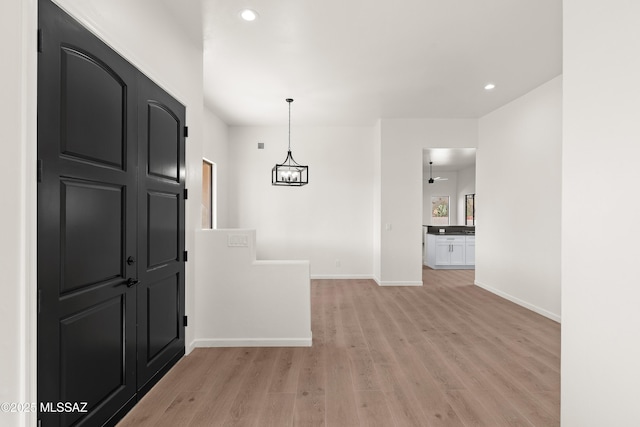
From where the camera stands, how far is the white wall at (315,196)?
21.1 ft

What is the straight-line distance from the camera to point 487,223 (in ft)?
18.4

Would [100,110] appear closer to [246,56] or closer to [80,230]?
[80,230]

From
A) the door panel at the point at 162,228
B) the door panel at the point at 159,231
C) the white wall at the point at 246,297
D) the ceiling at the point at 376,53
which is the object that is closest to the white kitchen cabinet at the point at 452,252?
the ceiling at the point at 376,53

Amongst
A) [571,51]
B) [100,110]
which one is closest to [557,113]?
[571,51]

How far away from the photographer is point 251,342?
314cm

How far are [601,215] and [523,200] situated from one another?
12.5ft

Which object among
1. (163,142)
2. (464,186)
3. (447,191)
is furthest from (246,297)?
(447,191)

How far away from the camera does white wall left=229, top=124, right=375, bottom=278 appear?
21.1 ft

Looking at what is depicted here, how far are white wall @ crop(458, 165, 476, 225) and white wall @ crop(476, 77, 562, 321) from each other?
15.8 ft

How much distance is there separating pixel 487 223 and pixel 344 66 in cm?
382

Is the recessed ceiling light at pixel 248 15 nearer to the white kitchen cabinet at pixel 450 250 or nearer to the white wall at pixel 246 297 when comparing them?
the white wall at pixel 246 297

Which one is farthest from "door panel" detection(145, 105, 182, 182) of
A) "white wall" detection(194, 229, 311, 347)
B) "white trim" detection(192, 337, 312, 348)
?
"white trim" detection(192, 337, 312, 348)

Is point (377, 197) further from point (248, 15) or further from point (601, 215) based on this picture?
point (601, 215)
